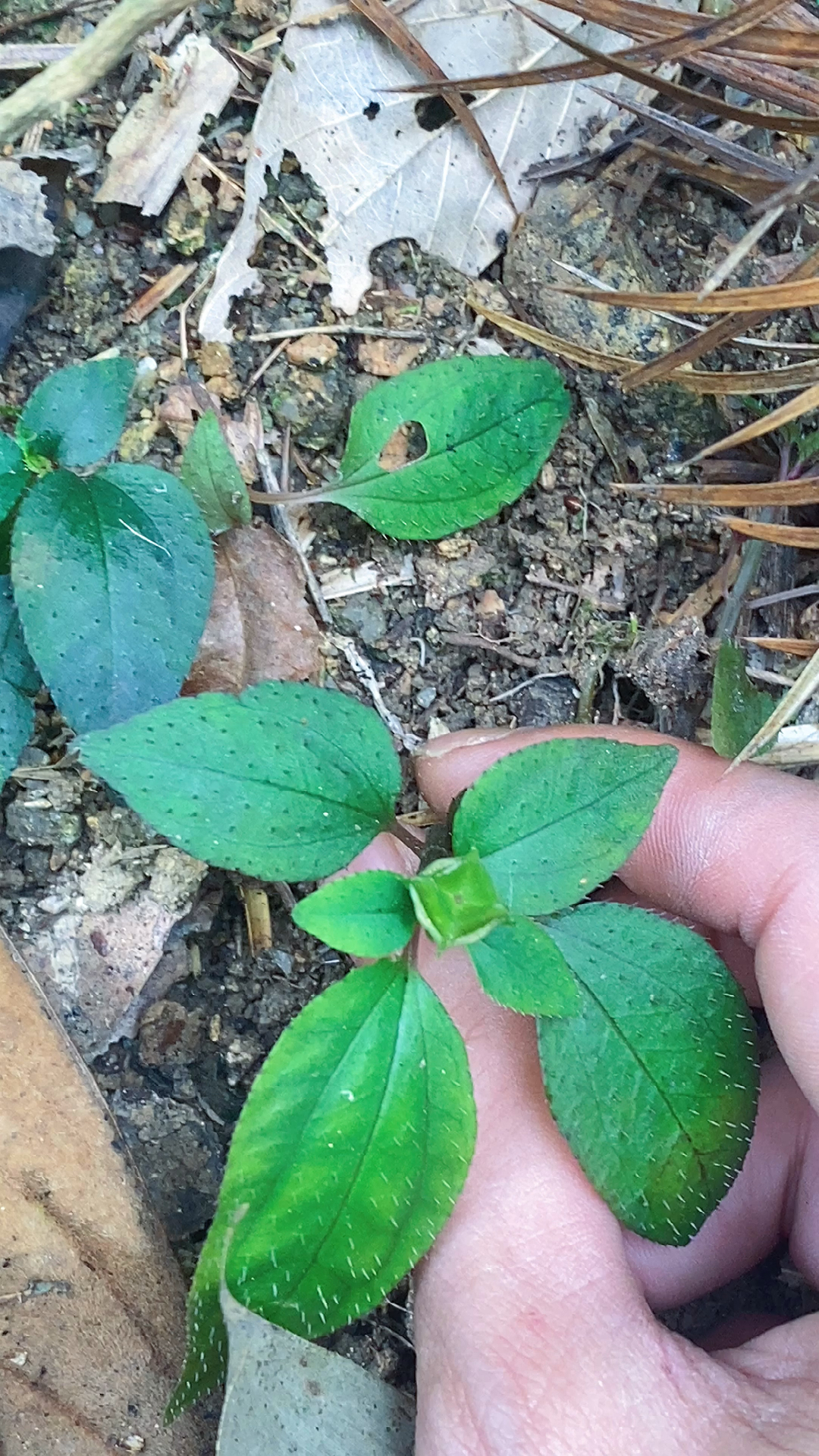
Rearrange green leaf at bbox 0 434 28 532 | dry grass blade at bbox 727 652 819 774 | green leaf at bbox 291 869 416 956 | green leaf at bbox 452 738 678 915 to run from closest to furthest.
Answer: green leaf at bbox 291 869 416 956, green leaf at bbox 452 738 678 915, green leaf at bbox 0 434 28 532, dry grass blade at bbox 727 652 819 774

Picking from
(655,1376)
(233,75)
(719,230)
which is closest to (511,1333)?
(655,1376)

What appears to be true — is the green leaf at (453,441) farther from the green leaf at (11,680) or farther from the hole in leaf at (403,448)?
the green leaf at (11,680)

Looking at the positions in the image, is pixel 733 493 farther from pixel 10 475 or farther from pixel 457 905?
pixel 10 475

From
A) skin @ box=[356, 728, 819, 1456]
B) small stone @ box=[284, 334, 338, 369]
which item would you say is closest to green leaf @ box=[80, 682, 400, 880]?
skin @ box=[356, 728, 819, 1456]

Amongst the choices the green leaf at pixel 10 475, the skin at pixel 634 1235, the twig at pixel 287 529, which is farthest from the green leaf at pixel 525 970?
the green leaf at pixel 10 475

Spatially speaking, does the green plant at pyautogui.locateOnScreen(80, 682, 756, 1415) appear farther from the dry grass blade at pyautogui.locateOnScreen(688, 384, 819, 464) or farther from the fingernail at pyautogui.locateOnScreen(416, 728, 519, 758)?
the dry grass blade at pyautogui.locateOnScreen(688, 384, 819, 464)

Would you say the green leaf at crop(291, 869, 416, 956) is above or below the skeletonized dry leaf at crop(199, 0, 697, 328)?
below
